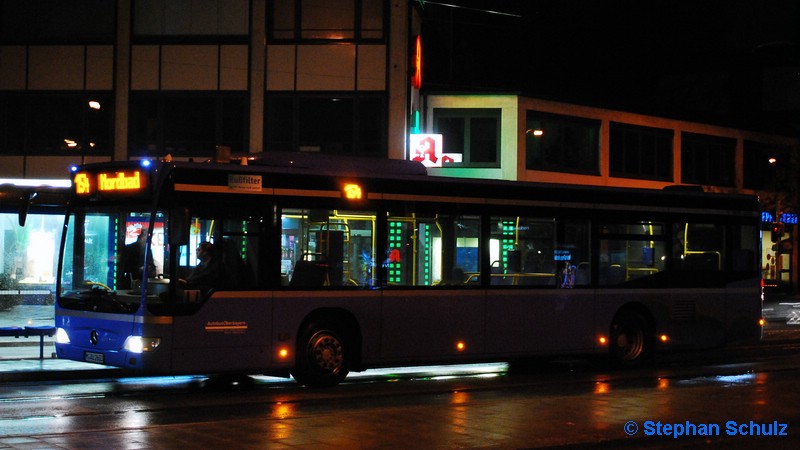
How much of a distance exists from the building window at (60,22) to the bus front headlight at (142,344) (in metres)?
20.1

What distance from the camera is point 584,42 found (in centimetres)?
4941

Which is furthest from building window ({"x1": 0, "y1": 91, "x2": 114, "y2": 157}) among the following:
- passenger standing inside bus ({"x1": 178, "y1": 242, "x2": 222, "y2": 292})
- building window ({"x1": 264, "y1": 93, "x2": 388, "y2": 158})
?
passenger standing inside bus ({"x1": 178, "y1": 242, "x2": 222, "y2": 292})

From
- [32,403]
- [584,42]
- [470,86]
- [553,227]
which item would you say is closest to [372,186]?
[553,227]

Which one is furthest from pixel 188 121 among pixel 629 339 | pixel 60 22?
pixel 629 339

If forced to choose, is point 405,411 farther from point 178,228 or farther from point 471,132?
point 471,132

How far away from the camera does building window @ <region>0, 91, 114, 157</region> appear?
3147 cm

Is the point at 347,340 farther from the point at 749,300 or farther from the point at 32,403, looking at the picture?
the point at 749,300

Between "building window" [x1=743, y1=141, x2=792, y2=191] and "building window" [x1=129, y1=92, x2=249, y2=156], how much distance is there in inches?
1012

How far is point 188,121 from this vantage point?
103 feet

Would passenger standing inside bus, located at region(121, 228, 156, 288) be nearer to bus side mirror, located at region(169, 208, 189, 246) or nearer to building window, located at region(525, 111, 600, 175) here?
bus side mirror, located at region(169, 208, 189, 246)

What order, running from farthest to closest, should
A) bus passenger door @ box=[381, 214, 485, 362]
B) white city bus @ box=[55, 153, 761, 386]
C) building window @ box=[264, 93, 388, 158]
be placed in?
building window @ box=[264, 93, 388, 158]
bus passenger door @ box=[381, 214, 485, 362]
white city bus @ box=[55, 153, 761, 386]

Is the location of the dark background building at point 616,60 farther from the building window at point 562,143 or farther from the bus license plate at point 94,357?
the bus license plate at point 94,357

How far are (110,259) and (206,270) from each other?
129 centimetres

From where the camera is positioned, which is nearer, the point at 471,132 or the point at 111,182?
the point at 111,182
